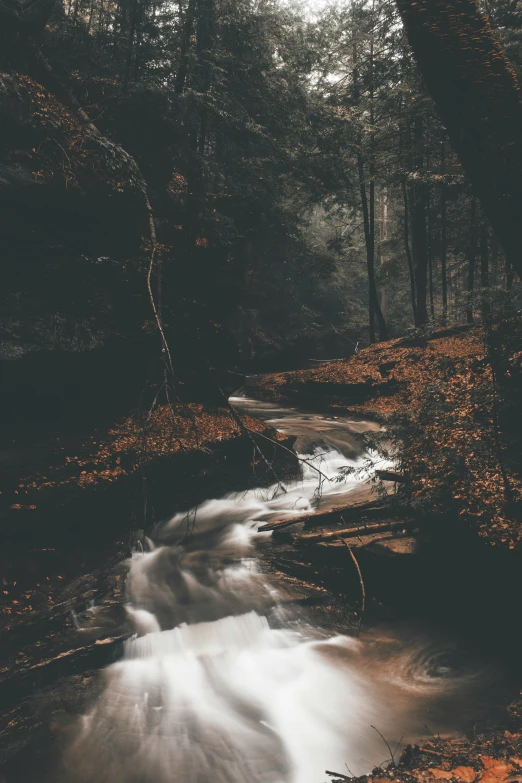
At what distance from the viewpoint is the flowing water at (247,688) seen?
395 cm

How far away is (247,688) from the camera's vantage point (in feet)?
16.4

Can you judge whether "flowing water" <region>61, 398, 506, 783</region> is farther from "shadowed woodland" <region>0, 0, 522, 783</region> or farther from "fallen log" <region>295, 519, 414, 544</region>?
"fallen log" <region>295, 519, 414, 544</region>

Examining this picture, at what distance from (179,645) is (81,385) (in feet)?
14.7

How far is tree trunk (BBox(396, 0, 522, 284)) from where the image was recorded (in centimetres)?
223

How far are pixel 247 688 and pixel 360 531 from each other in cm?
226

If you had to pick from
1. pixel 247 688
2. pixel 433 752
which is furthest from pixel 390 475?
pixel 433 752

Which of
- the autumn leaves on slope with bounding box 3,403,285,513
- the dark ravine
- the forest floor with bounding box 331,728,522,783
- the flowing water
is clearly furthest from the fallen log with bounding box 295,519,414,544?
the forest floor with bounding box 331,728,522,783

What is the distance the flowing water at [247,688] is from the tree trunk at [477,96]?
2.45 meters

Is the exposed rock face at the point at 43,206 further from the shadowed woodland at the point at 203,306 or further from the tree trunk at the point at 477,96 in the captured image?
the tree trunk at the point at 477,96

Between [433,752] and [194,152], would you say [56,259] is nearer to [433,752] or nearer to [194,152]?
[194,152]

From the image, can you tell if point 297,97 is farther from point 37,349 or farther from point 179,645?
point 179,645

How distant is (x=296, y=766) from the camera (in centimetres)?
399

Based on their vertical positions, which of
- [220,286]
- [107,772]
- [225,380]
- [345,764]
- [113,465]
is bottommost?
[345,764]

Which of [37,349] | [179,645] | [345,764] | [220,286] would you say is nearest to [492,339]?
[345,764]
